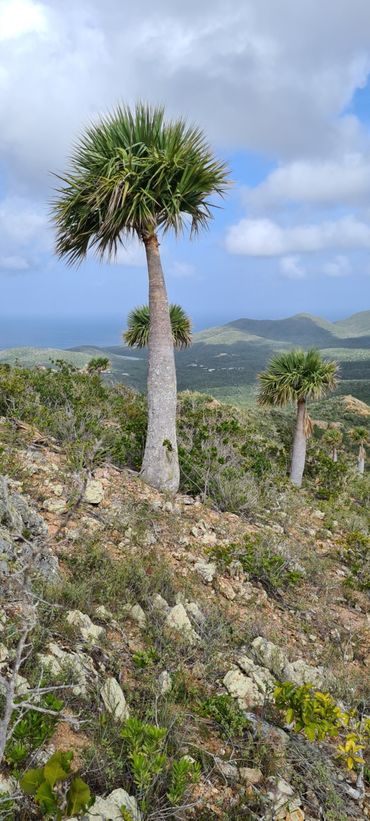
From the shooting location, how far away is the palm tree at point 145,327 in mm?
14773

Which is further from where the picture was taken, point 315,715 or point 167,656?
point 167,656

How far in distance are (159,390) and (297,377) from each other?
6.16 m

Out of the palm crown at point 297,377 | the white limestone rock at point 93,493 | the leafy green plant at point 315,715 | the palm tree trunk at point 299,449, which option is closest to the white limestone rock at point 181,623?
the leafy green plant at point 315,715

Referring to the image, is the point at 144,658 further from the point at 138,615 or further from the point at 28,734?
the point at 28,734

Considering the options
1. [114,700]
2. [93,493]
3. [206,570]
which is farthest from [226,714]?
[93,493]

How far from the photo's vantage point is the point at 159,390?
735 cm

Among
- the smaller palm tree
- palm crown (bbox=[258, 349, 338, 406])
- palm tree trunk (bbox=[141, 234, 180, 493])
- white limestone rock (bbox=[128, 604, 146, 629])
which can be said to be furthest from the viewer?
the smaller palm tree

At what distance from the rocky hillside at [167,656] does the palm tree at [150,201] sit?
1272mm

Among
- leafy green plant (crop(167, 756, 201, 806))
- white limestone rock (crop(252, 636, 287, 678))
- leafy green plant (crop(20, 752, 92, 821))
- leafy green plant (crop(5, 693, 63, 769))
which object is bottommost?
white limestone rock (crop(252, 636, 287, 678))

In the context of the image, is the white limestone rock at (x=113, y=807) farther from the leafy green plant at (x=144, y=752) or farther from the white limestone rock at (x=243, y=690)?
the white limestone rock at (x=243, y=690)

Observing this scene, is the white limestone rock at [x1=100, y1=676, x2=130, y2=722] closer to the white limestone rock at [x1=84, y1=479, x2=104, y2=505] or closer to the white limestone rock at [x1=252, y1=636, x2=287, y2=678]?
the white limestone rock at [x1=252, y1=636, x2=287, y2=678]

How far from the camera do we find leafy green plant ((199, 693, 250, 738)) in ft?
9.93

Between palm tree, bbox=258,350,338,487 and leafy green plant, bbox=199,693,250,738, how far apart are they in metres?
9.35

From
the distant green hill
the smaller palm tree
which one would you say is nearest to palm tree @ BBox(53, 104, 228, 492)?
the smaller palm tree
